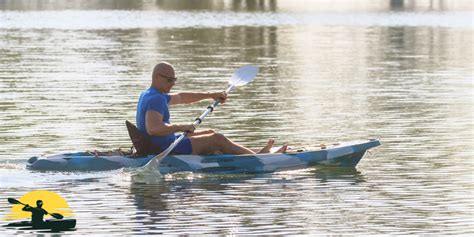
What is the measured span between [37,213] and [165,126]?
4160 millimetres

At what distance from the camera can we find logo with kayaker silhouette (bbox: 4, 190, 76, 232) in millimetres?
16641

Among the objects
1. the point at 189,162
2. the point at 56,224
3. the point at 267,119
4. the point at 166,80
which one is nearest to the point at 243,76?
the point at 166,80

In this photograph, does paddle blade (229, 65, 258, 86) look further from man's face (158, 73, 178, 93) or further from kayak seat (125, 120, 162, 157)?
kayak seat (125, 120, 162, 157)

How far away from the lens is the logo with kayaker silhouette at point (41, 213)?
54.6ft

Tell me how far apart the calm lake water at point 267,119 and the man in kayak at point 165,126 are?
44 centimetres

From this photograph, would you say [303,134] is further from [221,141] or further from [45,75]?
[45,75]

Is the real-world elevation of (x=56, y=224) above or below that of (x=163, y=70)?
below

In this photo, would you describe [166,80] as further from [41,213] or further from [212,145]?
[41,213]

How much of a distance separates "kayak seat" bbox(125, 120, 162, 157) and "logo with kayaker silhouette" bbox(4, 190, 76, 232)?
349 cm

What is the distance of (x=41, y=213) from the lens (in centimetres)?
1672

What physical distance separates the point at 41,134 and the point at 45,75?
13907mm

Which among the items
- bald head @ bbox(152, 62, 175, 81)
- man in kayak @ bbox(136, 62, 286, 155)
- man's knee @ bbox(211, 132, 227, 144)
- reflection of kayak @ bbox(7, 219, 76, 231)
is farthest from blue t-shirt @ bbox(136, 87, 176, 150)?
reflection of kayak @ bbox(7, 219, 76, 231)

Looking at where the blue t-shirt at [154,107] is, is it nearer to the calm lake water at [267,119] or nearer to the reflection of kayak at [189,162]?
the reflection of kayak at [189,162]

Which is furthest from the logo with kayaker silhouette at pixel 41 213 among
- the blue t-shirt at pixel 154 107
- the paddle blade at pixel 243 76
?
the paddle blade at pixel 243 76
